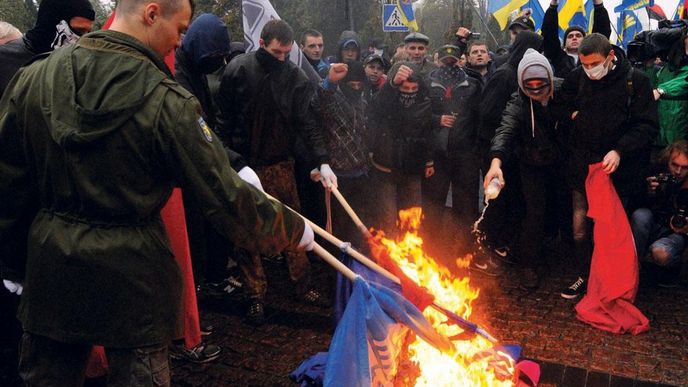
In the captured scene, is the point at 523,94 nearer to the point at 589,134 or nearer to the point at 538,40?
the point at 589,134

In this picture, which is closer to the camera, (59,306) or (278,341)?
(59,306)

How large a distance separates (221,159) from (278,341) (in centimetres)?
265

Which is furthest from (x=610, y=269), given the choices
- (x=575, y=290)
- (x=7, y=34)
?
(x=7, y=34)

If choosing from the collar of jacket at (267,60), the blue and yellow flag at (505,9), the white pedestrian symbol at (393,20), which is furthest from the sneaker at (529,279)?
the white pedestrian symbol at (393,20)

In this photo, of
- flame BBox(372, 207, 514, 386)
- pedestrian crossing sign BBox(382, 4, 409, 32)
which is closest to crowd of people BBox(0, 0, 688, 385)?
flame BBox(372, 207, 514, 386)

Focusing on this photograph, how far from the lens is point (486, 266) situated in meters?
6.12

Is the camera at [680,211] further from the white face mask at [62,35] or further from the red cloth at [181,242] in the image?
the white face mask at [62,35]

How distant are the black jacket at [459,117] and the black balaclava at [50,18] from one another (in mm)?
3772

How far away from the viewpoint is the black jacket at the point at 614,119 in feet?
16.1

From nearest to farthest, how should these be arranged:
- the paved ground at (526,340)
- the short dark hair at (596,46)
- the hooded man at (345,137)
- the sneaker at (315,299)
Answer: the paved ground at (526,340), the short dark hair at (596,46), the sneaker at (315,299), the hooded man at (345,137)

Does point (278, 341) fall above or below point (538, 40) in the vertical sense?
below

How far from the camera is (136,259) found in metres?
2.32

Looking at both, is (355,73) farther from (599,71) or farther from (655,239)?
(655,239)

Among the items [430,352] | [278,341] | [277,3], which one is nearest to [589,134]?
[430,352]
